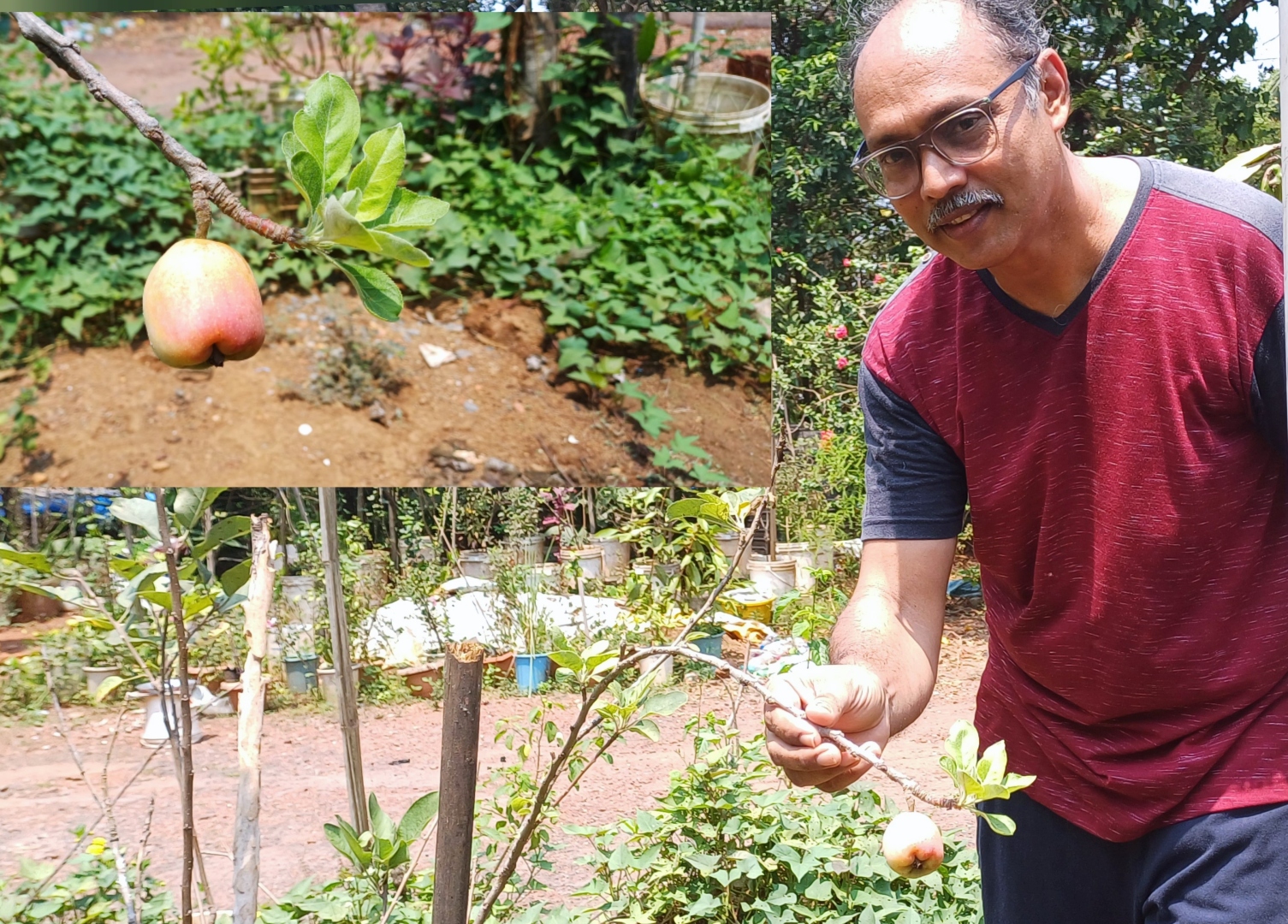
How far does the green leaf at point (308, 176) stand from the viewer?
63cm

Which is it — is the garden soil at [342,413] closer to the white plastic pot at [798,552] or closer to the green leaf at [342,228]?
the white plastic pot at [798,552]

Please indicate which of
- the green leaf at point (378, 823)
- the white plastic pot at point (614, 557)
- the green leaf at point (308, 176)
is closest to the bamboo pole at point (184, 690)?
the green leaf at point (378, 823)

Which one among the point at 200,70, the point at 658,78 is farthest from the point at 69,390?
the point at 658,78

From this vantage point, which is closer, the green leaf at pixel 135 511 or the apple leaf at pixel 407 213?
the apple leaf at pixel 407 213

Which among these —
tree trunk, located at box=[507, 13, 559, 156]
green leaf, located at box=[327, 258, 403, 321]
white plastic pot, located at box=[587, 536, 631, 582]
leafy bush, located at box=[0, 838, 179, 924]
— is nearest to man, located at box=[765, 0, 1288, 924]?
green leaf, located at box=[327, 258, 403, 321]

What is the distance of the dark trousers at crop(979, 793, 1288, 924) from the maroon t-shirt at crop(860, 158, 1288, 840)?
0.06ft

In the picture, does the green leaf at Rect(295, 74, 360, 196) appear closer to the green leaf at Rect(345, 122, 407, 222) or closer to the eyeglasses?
the green leaf at Rect(345, 122, 407, 222)

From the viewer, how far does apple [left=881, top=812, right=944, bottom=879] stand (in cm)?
71

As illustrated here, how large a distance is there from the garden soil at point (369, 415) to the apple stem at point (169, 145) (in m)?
3.60

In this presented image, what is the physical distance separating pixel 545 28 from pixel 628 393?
1.49 m

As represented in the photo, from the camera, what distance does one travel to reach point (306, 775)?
10.3 ft

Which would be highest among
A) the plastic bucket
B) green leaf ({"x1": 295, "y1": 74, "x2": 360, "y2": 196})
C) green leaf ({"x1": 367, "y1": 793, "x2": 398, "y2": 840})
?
the plastic bucket

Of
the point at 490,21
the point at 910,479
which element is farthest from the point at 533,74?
the point at 910,479

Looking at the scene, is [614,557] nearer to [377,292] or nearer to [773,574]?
[773,574]
